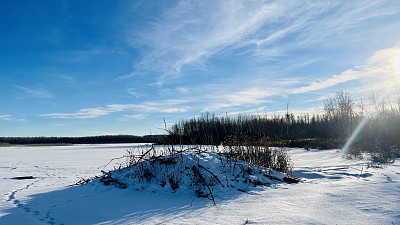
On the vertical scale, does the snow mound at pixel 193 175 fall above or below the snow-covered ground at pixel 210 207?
above

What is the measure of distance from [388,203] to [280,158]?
4.04 meters

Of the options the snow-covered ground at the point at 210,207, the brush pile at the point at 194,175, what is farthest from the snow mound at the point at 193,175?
the snow-covered ground at the point at 210,207

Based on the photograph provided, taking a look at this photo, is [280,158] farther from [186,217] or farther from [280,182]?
[186,217]

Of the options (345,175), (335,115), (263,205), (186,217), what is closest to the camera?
(186,217)

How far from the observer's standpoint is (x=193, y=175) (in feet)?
17.4

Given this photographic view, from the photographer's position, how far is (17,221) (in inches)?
144

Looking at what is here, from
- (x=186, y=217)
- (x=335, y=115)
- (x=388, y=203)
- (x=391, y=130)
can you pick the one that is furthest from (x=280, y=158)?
(x=335, y=115)

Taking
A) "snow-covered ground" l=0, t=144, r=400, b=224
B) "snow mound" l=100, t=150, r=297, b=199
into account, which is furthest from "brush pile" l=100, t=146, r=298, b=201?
"snow-covered ground" l=0, t=144, r=400, b=224

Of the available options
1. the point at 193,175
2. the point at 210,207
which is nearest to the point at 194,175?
the point at 193,175

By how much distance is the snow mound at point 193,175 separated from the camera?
5.14 metres

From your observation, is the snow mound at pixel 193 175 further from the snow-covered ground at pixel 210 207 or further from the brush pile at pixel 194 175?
the snow-covered ground at pixel 210 207

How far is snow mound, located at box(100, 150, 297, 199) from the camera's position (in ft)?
16.9

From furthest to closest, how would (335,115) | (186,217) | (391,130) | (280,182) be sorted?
(335,115) < (391,130) < (280,182) < (186,217)

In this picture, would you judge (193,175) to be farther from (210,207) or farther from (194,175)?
(210,207)
